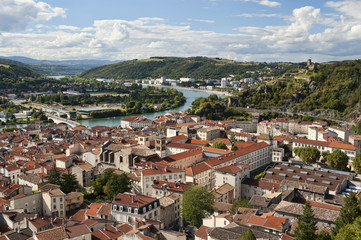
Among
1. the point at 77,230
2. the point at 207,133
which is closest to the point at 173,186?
the point at 77,230

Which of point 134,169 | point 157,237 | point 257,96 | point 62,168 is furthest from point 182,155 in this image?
point 257,96

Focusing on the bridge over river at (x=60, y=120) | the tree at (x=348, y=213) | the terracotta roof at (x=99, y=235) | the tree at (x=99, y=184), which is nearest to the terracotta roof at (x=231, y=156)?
the tree at (x=99, y=184)

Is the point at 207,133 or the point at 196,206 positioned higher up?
the point at 196,206

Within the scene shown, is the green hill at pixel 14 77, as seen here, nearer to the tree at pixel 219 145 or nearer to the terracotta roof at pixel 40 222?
the tree at pixel 219 145

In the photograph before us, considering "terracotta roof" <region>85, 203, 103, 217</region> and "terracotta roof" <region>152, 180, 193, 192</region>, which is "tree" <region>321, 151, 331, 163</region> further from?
"terracotta roof" <region>85, 203, 103, 217</region>

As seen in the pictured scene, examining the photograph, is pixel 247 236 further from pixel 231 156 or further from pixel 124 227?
pixel 231 156

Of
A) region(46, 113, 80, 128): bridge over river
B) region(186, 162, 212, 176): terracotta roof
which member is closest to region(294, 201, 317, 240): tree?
region(186, 162, 212, 176): terracotta roof
